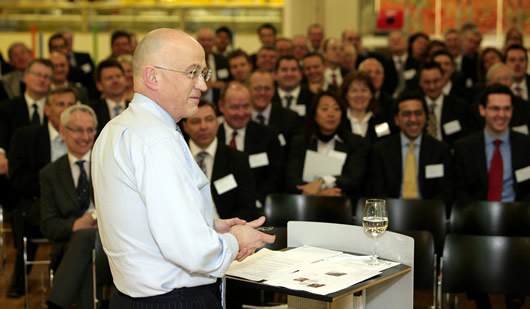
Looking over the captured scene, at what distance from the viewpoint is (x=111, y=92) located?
6211 mm

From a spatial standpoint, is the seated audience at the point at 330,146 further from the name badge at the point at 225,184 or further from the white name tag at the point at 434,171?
the name badge at the point at 225,184

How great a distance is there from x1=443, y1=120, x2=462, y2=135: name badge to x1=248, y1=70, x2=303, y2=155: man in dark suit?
143cm

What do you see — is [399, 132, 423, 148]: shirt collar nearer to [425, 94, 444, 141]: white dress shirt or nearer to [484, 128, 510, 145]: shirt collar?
[484, 128, 510, 145]: shirt collar

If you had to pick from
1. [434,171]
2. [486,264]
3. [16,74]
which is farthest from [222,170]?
[16,74]

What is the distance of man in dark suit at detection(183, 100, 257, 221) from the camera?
4559 mm

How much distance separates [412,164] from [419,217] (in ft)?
3.73

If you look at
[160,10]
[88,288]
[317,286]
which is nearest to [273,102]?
[88,288]

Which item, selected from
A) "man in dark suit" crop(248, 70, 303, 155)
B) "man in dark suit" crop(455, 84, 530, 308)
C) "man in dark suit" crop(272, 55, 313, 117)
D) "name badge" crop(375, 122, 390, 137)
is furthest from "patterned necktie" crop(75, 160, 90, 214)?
"man in dark suit" crop(272, 55, 313, 117)

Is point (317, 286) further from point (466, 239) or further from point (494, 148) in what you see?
point (494, 148)

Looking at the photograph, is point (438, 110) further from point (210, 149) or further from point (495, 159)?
point (210, 149)

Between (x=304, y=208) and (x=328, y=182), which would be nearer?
(x=304, y=208)

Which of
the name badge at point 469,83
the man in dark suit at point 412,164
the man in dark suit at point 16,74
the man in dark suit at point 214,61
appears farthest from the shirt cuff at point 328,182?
the man in dark suit at point 16,74

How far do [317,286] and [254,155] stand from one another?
3.11m

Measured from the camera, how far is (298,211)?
4.19m
